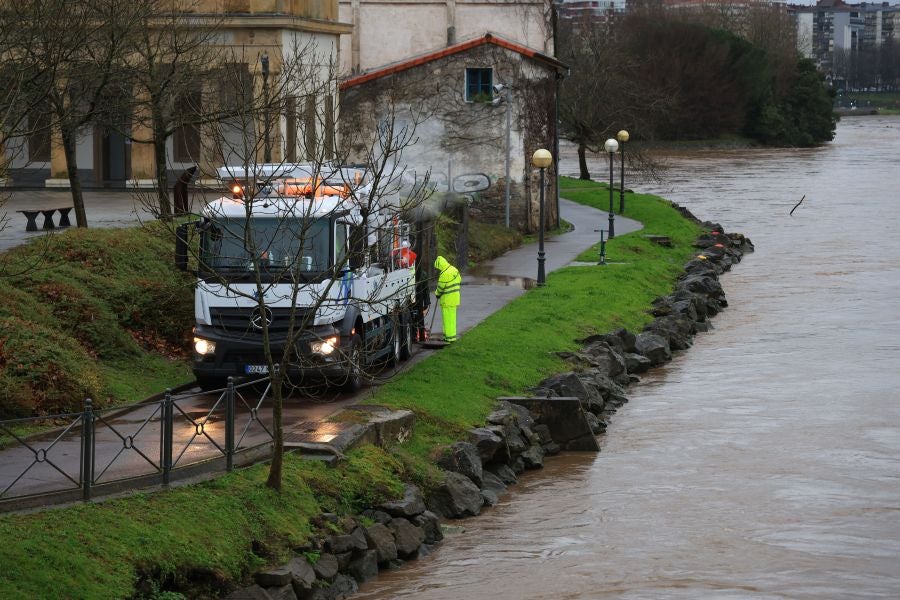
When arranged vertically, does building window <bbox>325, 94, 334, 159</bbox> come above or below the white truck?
above

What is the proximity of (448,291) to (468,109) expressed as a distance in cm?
1861

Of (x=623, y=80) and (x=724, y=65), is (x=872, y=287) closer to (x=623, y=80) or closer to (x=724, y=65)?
(x=623, y=80)

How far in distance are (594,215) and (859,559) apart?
35.5 meters

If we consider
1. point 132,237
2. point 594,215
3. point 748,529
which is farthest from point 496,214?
point 748,529

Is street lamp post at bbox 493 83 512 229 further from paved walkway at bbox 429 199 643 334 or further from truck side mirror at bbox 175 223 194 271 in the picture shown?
truck side mirror at bbox 175 223 194 271

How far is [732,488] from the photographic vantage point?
1861 cm

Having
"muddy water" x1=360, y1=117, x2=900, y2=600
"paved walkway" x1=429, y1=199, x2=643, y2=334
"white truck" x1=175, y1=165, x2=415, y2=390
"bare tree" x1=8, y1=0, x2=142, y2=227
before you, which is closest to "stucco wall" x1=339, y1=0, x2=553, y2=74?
A: "paved walkway" x1=429, y1=199, x2=643, y2=334

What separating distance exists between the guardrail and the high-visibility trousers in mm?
6644

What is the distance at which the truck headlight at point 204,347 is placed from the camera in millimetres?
18597

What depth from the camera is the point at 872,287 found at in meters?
38.2

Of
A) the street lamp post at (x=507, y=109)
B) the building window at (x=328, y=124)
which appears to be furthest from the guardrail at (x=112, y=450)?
the street lamp post at (x=507, y=109)

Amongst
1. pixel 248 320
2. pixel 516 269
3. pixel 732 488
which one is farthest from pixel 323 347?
pixel 516 269

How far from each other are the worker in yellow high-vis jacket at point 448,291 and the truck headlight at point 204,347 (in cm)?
513

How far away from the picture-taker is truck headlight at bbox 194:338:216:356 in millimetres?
18597
